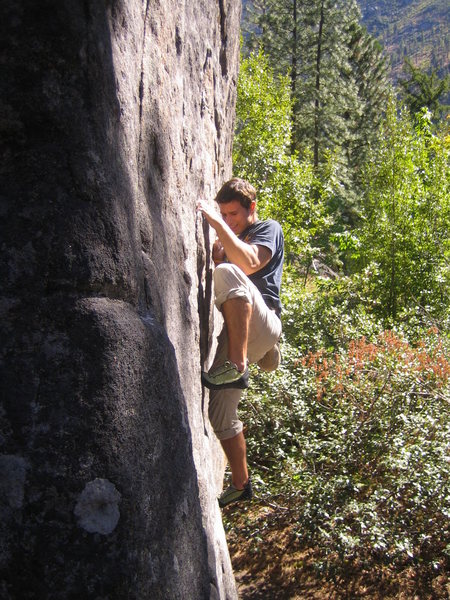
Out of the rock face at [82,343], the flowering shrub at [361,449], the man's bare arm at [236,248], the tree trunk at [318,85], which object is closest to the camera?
the rock face at [82,343]

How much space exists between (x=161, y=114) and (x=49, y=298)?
1307 millimetres

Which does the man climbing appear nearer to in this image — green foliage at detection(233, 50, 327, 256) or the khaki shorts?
the khaki shorts

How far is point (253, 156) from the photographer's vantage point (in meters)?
Result: 12.8

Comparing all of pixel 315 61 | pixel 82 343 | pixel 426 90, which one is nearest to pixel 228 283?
pixel 82 343

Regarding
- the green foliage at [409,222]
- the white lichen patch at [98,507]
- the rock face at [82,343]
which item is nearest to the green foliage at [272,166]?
the green foliage at [409,222]

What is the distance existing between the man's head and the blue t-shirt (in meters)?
A: 0.07

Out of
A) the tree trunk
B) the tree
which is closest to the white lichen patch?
the tree trunk

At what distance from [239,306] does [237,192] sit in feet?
3.36

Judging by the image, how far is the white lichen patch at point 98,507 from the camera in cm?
165

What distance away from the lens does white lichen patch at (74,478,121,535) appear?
5.42 feet

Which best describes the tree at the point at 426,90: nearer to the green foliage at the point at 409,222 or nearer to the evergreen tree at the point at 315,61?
the evergreen tree at the point at 315,61

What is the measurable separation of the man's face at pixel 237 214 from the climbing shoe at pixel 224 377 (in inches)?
45.3

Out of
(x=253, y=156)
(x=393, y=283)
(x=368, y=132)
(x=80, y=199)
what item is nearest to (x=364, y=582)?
(x=80, y=199)

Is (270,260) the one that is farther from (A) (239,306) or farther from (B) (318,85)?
(B) (318,85)
